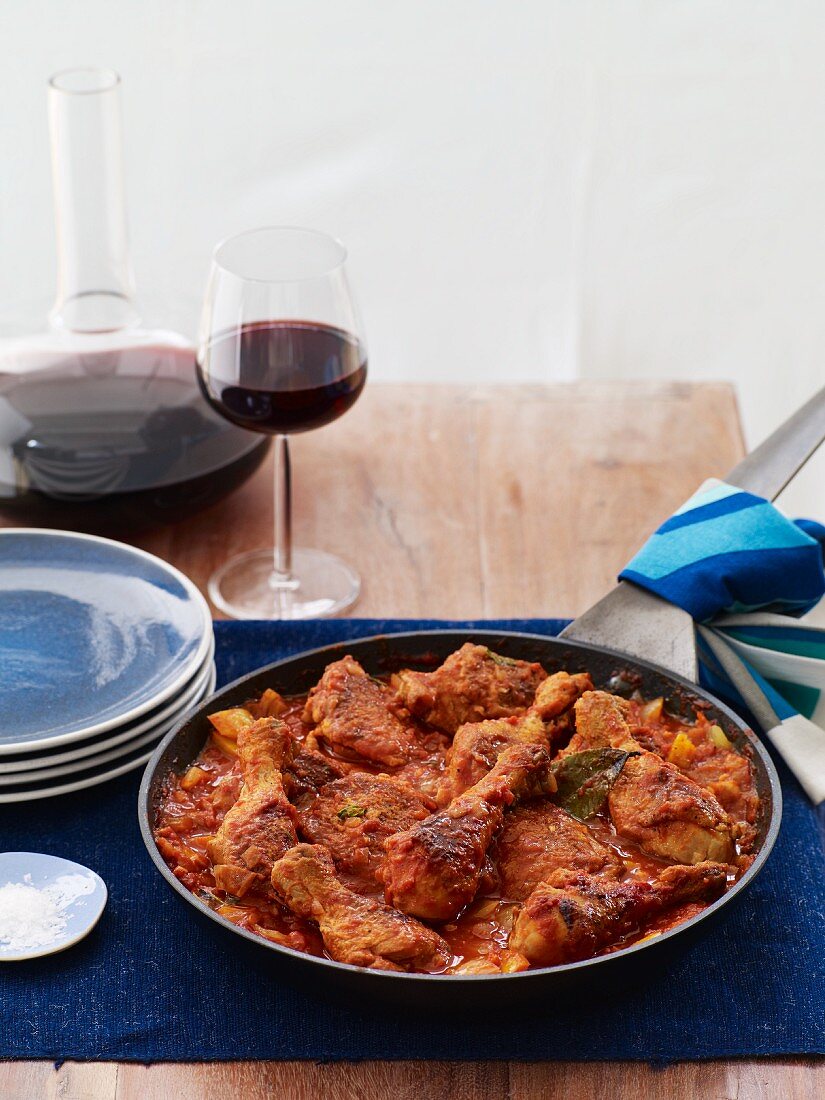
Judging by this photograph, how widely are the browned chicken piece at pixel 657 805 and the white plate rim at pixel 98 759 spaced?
0.45m

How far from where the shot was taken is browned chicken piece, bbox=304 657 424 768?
5.01ft

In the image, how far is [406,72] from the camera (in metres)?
4.47

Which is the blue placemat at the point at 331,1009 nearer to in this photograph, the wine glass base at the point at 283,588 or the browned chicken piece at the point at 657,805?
the browned chicken piece at the point at 657,805

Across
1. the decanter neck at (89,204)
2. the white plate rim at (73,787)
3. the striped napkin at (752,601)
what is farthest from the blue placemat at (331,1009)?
the decanter neck at (89,204)

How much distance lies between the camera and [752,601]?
1.81 m

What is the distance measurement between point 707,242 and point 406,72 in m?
1.11

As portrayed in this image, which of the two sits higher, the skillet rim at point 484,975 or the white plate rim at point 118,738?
the skillet rim at point 484,975

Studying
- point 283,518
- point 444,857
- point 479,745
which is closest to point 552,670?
point 479,745

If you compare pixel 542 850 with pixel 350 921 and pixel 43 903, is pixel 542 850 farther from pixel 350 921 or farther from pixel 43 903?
pixel 43 903

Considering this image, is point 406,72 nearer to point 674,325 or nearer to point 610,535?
point 674,325

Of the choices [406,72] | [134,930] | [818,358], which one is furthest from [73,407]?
[406,72]

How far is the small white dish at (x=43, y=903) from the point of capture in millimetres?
1367

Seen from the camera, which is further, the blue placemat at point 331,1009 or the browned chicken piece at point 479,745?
the browned chicken piece at point 479,745

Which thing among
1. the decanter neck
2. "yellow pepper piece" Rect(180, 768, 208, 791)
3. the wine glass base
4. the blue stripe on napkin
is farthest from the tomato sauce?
the decanter neck
